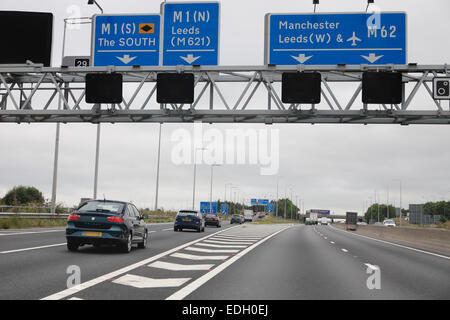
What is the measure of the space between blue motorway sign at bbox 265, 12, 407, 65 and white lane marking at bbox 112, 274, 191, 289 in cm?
1145

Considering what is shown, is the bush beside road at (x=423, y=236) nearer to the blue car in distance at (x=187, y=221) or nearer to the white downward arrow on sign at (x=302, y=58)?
the white downward arrow on sign at (x=302, y=58)

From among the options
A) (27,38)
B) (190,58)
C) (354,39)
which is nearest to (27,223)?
(27,38)

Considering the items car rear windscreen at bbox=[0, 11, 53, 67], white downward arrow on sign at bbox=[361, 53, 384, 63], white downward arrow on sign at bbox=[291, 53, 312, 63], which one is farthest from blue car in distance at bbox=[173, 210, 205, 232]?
white downward arrow on sign at bbox=[361, 53, 384, 63]

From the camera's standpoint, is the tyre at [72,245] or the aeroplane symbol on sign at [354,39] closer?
the tyre at [72,245]

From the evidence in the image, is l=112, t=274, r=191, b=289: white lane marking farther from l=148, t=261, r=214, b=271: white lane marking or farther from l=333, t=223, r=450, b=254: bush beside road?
l=333, t=223, r=450, b=254: bush beside road

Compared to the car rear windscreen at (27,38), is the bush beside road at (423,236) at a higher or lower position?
lower

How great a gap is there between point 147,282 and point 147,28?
12.6 m

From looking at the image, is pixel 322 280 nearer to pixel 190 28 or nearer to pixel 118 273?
pixel 118 273

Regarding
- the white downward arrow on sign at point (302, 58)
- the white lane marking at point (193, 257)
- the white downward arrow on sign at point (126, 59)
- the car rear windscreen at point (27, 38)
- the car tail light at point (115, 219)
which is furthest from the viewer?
the car rear windscreen at point (27, 38)

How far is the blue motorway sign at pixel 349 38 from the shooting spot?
19.2m

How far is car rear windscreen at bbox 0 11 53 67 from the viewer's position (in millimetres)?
22016

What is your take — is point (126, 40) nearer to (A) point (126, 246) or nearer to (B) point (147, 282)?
(A) point (126, 246)

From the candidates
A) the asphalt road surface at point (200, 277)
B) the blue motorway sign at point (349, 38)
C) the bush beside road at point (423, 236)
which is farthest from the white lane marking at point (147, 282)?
the bush beside road at point (423, 236)

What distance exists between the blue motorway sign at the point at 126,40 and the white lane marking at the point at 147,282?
11.5 metres
